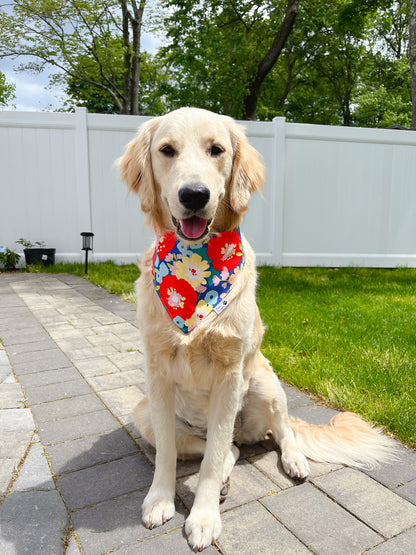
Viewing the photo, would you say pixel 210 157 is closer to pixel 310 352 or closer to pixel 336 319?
pixel 310 352

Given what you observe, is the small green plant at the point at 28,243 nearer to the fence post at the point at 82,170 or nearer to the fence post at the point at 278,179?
the fence post at the point at 82,170

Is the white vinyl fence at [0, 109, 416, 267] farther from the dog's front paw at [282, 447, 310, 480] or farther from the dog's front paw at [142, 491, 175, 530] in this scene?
→ the dog's front paw at [142, 491, 175, 530]

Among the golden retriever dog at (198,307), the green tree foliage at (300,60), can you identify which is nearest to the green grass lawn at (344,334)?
the golden retriever dog at (198,307)

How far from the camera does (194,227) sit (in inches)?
68.9

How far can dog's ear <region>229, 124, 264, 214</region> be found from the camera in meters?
1.94

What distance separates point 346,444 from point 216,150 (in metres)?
1.59

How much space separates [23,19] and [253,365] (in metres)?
17.7

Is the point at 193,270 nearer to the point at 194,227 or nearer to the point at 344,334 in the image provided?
the point at 194,227

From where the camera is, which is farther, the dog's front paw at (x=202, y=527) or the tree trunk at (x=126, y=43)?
the tree trunk at (x=126, y=43)

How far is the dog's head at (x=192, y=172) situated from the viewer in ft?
5.54

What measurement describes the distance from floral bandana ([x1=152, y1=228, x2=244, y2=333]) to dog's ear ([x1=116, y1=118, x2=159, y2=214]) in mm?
183

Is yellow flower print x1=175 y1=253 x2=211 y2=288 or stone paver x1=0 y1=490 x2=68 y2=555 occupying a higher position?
yellow flower print x1=175 y1=253 x2=211 y2=288

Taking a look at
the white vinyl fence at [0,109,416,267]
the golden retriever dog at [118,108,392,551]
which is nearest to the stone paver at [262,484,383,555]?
the golden retriever dog at [118,108,392,551]

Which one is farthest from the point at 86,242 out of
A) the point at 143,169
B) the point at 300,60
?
the point at 300,60
